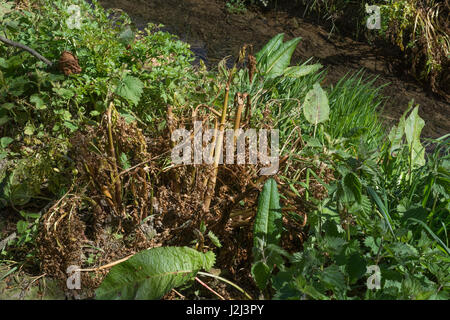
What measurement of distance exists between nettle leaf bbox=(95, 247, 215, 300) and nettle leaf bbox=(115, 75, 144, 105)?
0.88m

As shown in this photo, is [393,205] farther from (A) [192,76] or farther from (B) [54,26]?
(B) [54,26]

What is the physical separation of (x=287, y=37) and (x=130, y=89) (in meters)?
3.16

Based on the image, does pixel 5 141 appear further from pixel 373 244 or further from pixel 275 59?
pixel 373 244

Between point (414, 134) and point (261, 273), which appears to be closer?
point (261, 273)

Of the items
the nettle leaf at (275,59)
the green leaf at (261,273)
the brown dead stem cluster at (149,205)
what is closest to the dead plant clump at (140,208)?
the brown dead stem cluster at (149,205)

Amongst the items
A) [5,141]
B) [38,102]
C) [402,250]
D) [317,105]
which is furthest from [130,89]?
[402,250]

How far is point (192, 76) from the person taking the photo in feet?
9.04

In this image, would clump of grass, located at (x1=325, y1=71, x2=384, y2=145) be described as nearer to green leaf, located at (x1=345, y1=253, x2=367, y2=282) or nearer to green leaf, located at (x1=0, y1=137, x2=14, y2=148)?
green leaf, located at (x1=345, y1=253, x2=367, y2=282)

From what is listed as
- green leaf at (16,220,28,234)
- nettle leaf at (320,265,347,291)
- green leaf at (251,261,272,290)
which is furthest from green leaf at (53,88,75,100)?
nettle leaf at (320,265,347,291)

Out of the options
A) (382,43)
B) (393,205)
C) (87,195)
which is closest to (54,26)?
(87,195)

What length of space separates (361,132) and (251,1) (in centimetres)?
380

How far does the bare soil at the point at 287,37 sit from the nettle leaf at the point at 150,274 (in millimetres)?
2817

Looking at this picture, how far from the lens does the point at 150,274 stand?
1738 millimetres

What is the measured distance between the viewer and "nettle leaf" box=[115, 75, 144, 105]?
231 centimetres
